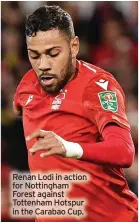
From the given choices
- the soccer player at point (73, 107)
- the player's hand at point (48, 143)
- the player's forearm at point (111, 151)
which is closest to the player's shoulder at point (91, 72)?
the soccer player at point (73, 107)

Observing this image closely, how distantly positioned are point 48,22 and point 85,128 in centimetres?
39

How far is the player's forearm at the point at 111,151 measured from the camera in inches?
64.1

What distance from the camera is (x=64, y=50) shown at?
192 centimetres

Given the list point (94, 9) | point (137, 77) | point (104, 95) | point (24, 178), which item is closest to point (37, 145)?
point (104, 95)

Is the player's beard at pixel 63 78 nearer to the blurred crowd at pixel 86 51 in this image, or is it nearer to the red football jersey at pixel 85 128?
the red football jersey at pixel 85 128

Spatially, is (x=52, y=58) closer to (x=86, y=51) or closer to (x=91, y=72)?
(x=91, y=72)

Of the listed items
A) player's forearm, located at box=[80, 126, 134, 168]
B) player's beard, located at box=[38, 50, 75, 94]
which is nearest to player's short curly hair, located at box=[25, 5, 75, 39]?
player's beard, located at box=[38, 50, 75, 94]

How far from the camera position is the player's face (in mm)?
1895

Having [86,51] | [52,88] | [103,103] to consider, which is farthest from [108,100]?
[86,51]

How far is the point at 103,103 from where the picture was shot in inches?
70.5

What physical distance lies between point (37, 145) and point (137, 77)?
1.30 m

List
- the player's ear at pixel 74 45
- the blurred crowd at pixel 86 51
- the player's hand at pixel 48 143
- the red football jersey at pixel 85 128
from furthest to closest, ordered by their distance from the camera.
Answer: the blurred crowd at pixel 86 51, the player's ear at pixel 74 45, the red football jersey at pixel 85 128, the player's hand at pixel 48 143

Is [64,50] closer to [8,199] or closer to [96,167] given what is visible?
[96,167]

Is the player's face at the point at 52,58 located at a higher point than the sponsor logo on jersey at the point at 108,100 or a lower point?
higher
